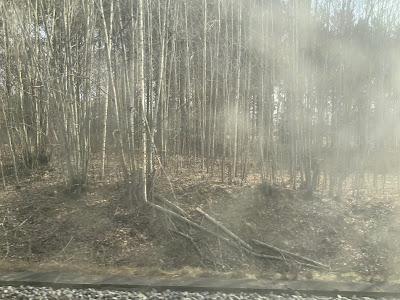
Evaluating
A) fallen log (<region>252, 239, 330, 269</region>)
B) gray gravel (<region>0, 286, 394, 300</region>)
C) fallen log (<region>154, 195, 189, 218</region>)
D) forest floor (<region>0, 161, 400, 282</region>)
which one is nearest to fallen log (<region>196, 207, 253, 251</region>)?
forest floor (<region>0, 161, 400, 282</region>)

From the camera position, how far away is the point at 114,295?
4250mm

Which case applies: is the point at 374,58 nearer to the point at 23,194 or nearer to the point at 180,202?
the point at 180,202

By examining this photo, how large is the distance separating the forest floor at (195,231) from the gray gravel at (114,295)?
81 centimetres

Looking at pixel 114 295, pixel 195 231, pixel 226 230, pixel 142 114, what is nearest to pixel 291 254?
pixel 226 230

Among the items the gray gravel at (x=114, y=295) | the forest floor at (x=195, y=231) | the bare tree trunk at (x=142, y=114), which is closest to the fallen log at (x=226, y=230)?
the forest floor at (x=195, y=231)

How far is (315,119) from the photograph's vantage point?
8.39 m

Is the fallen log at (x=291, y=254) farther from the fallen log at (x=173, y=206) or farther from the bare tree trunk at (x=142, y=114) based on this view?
the bare tree trunk at (x=142, y=114)

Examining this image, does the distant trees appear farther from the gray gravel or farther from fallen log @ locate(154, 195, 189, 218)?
the gray gravel

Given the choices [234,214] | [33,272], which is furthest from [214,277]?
[33,272]

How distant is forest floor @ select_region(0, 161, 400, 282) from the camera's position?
5.64 meters

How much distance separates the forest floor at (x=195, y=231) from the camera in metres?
5.64

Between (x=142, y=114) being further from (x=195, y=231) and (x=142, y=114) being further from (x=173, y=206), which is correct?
(x=195, y=231)

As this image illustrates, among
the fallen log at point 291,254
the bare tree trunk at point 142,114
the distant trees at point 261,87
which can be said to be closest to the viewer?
the fallen log at point 291,254

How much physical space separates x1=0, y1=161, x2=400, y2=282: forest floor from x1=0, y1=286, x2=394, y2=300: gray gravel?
81 cm
